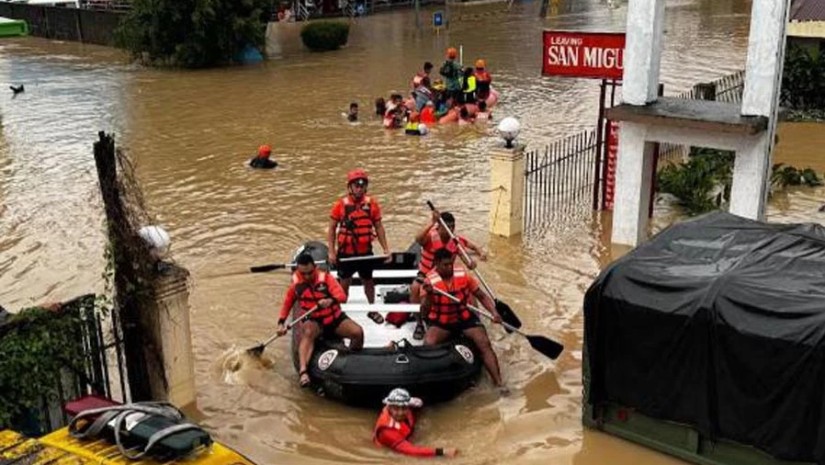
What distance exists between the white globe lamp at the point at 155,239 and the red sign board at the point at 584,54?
24.2 feet

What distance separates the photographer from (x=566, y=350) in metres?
10.2

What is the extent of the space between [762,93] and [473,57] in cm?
2318

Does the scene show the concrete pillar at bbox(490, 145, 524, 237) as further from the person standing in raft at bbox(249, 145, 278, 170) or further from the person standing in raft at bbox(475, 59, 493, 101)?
the person standing in raft at bbox(475, 59, 493, 101)

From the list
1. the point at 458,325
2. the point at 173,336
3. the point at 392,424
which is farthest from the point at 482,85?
the point at 392,424

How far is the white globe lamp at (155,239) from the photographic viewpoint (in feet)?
26.5

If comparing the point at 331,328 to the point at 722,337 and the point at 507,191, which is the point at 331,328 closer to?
the point at 722,337

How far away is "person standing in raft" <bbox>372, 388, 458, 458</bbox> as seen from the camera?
26.2 ft

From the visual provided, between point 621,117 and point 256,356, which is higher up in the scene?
point 621,117

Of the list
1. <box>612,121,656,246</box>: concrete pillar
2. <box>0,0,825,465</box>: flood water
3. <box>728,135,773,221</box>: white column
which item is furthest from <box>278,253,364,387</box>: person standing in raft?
<box>728,135,773,221</box>: white column

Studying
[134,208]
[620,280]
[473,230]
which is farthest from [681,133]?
[134,208]

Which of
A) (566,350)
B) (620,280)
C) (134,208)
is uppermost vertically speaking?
(134,208)

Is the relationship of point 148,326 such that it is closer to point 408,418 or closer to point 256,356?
point 256,356

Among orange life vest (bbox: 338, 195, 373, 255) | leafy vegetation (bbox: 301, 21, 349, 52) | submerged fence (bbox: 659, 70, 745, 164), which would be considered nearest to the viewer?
orange life vest (bbox: 338, 195, 373, 255)

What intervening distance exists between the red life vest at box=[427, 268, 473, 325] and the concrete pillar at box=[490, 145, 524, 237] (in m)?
4.62
